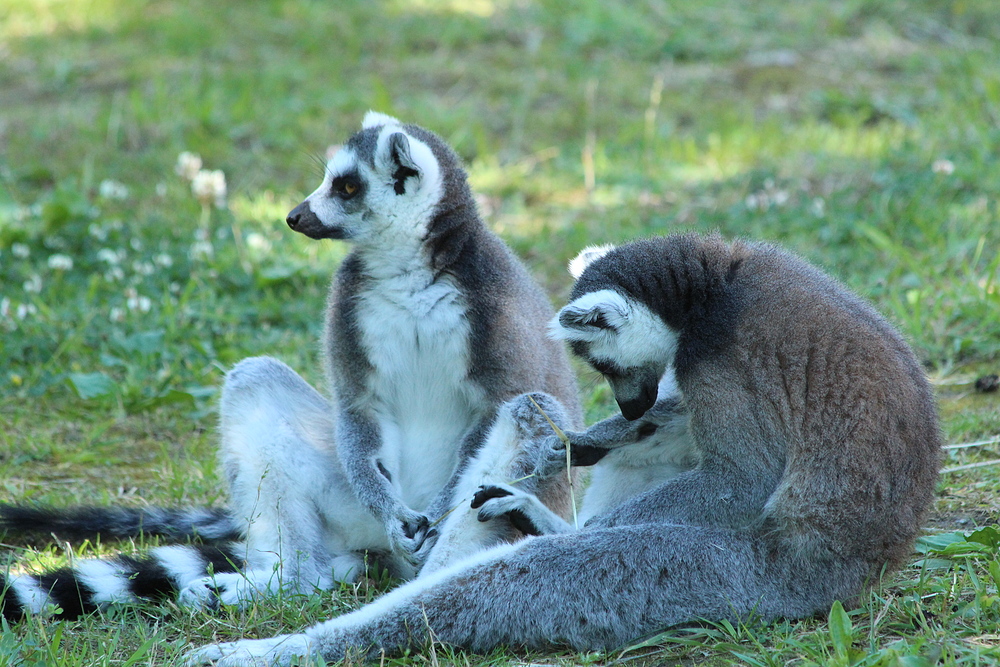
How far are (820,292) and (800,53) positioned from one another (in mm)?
7268

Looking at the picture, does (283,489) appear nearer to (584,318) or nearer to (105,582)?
(105,582)

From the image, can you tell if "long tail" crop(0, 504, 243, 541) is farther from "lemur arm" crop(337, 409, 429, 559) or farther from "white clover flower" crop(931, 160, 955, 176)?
"white clover flower" crop(931, 160, 955, 176)

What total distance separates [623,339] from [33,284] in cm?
420

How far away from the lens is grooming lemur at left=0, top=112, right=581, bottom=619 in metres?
3.68

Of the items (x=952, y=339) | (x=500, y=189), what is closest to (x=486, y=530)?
(x=952, y=339)

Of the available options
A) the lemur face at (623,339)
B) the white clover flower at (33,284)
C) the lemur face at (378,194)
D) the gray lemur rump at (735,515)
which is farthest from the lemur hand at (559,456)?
the white clover flower at (33,284)

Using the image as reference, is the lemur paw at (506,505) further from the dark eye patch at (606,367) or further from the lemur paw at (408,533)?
the dark eye patch at (606,367)

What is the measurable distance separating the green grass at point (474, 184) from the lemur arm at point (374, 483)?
0.79 feet

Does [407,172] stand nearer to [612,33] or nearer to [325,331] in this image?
[325,331]

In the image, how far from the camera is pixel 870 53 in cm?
974

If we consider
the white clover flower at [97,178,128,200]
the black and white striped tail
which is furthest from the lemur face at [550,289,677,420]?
the white clover flower at [97,178,128,200]

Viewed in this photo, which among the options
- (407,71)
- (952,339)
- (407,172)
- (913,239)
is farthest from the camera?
(407,71)

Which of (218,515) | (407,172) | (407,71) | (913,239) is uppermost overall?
(407,71)

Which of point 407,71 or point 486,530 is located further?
point 407,71
